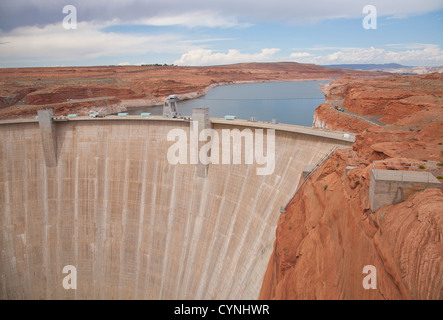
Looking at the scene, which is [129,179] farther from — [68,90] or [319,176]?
[68,90]

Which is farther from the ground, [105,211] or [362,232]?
[362,232]

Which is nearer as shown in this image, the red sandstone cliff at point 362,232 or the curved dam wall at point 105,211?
the red sandstone cliff at point 362,232

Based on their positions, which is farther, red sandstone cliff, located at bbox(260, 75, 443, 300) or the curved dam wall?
the curved dam wall

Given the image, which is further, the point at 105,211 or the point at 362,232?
the point at 105,211
